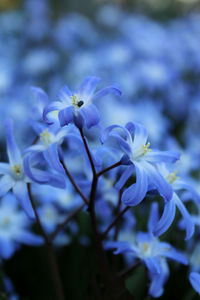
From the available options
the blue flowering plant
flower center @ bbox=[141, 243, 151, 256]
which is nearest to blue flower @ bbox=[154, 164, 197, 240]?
the blue flowering plant

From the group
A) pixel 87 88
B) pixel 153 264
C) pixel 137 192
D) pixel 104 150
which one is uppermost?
pixel 87 88

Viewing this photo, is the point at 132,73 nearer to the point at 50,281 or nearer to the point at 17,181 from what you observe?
the point at 50,281

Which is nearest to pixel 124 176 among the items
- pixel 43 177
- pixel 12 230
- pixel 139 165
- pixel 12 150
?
pixel 139 165

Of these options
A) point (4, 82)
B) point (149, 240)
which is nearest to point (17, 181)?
point (149, 240)

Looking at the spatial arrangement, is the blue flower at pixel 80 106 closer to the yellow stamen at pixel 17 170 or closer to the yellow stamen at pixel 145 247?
the yellow stamen at pixel 17 170

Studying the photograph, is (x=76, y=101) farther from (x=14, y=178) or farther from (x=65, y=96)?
(x=14, y=178)

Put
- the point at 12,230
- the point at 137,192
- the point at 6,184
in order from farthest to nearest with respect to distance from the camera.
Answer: the point at 12,230 < the point at 6,184 < the point at 137,192
